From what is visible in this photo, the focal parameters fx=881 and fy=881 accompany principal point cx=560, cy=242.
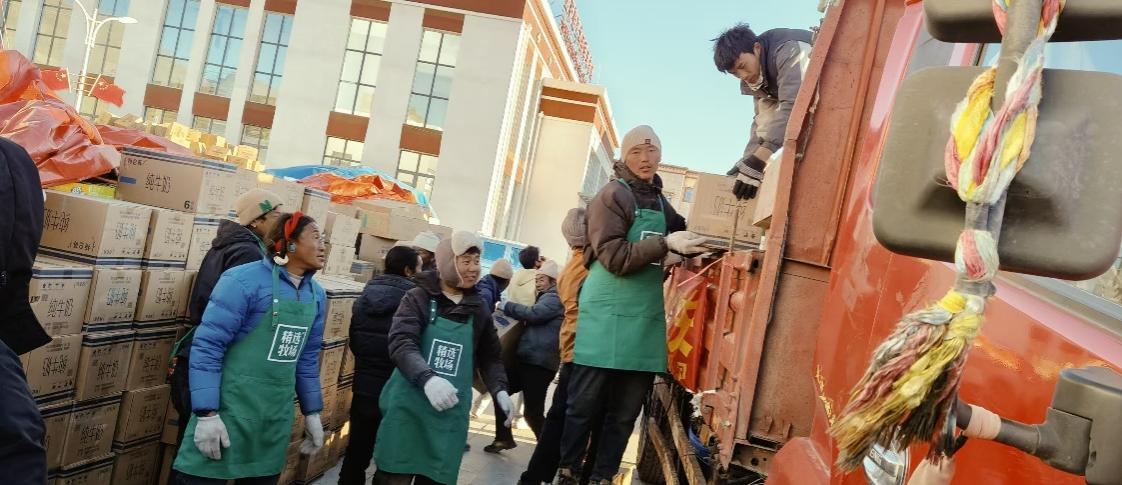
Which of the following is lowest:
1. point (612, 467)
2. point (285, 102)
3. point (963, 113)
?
point (612, 467)

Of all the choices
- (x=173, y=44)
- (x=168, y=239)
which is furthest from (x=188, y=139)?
(x=173, y=44)

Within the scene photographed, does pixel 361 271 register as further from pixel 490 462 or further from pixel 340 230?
pixel 490 462

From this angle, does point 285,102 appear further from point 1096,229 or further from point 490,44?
point 1096,229

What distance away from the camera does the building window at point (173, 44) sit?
3152 cm

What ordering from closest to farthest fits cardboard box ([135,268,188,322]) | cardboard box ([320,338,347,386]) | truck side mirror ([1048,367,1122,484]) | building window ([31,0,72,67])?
truck side mirror ([1048,367,1122,484]) < cardboard box ([135,268,188,322]) < cardboard box ([320,338,347,386]) < building window ([31,0,72,67])

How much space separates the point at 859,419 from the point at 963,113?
42 centimetres

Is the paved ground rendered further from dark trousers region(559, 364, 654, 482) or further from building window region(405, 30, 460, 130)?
building window region(405, 30, 460, 130)

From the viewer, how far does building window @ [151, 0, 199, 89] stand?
31.5 meters

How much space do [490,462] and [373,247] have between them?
4.67 meters

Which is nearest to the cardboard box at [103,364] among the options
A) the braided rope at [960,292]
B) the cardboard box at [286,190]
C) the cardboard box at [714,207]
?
the cardboard box at [286,190]

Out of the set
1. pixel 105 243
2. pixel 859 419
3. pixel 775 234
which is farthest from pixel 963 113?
pixel 105 243

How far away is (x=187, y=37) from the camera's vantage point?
1238 inches

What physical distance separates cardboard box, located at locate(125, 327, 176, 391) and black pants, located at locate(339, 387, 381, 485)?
118 centimetres

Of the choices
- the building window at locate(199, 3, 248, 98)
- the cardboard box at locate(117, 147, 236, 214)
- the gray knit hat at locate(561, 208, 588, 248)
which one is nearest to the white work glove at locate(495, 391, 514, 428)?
the gray knit hat at locate(561, 208, 588, 248)
